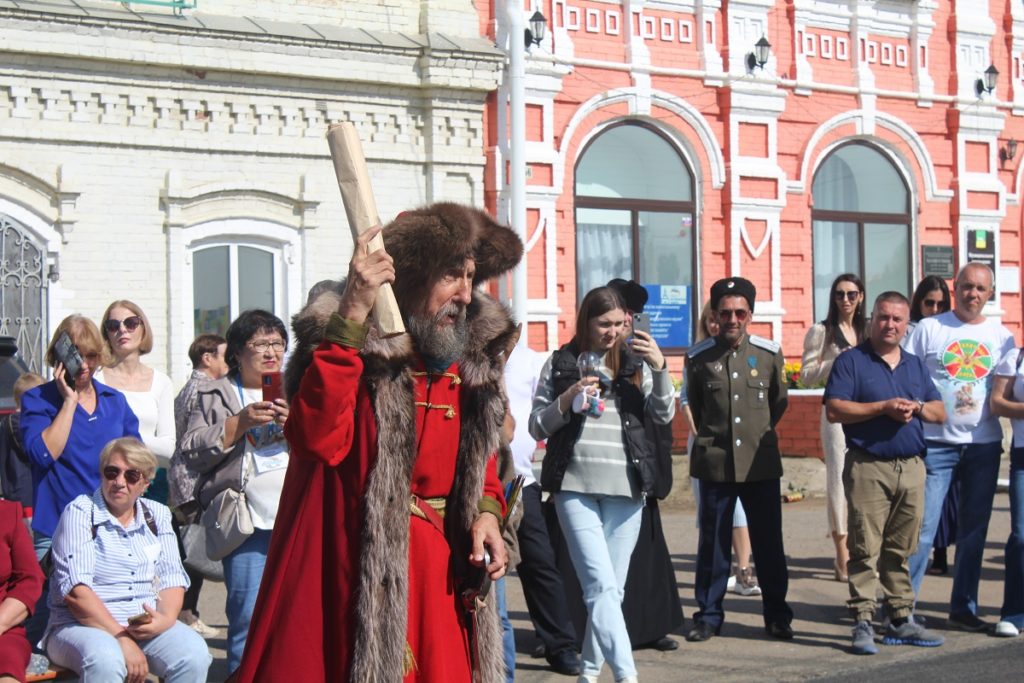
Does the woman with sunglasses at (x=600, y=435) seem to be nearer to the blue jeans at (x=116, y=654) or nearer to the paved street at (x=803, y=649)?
the paved street at (x=803, y=649)

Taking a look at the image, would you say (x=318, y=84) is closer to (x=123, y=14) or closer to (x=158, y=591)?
(x=123, y=14)

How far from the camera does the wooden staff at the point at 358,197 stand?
4.39 m

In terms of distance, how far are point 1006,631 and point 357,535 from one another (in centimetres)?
570

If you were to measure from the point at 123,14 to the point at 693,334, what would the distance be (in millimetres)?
8143

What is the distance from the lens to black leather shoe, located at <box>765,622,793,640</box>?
29.3ft

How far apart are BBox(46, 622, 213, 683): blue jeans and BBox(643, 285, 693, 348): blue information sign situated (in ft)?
41.4

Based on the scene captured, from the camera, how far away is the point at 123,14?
48.2 ft

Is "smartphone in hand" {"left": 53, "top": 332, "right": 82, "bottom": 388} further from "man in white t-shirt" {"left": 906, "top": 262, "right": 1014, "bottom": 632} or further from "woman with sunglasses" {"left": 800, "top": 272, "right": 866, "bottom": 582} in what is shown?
"woman with sunglasses" {"left": 800, "top": 272, "right": 866, "bottom": 582}

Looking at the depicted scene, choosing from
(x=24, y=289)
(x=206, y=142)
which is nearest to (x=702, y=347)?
(x=206, y=142)

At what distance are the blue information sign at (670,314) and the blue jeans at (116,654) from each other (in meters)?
12.6

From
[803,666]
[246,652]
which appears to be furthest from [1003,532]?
A: [246,652]

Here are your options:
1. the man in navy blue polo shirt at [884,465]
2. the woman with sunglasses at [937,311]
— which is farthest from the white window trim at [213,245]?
the man in navy blue polo shirt at [884,465]

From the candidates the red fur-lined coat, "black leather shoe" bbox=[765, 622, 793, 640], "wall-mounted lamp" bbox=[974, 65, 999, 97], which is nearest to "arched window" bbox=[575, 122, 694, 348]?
"wall-mounted lamp" bbox=[974, 65, 999, 97]

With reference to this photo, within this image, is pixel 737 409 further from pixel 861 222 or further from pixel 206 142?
pixel 861 222
